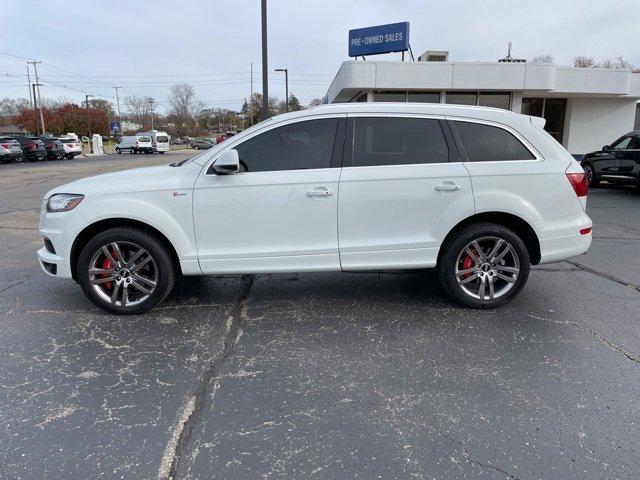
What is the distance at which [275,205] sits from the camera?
168 inches

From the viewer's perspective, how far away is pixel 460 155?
443 centimetres

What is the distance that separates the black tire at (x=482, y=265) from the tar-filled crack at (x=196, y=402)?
1.97 m

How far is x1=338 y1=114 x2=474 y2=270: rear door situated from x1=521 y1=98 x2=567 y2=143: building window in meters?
19.1

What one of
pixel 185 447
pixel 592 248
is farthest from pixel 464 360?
pixel 592 248

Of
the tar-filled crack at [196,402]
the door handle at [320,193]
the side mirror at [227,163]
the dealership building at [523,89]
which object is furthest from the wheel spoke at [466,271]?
the dealership building at [523,89]

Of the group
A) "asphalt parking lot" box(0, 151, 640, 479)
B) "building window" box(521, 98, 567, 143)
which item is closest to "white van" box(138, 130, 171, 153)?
"building window" box(521, 98, 567, 143)

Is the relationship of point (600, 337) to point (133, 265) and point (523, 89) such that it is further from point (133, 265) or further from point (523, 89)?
point (523, 89)

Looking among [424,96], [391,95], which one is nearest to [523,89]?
[424,96]

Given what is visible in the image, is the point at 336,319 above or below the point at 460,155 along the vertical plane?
below

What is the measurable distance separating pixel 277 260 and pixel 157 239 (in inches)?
44.2

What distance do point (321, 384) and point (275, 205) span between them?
5.51 ft

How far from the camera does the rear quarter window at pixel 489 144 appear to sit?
4.46m

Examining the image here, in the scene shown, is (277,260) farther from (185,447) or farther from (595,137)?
(595,137)

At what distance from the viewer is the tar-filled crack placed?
2498 mm
